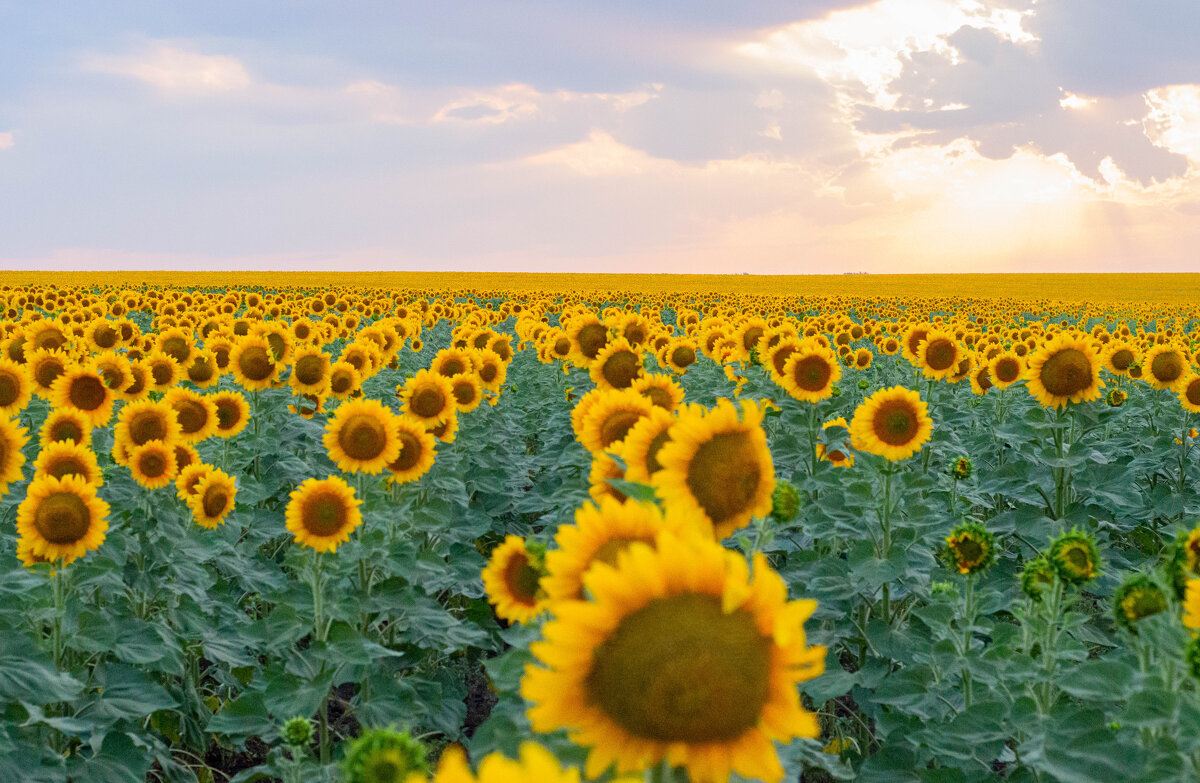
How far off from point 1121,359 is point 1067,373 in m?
2.90

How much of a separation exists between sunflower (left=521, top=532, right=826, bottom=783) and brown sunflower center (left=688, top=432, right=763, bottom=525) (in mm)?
992

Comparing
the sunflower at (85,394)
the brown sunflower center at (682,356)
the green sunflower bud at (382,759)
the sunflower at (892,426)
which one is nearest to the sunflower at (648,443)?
the green sunflower bud at (382,759)

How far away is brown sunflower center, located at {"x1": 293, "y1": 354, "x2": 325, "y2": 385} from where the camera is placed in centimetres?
832

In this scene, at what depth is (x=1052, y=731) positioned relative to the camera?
9.09 ft

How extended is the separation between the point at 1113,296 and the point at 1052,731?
2766 inches

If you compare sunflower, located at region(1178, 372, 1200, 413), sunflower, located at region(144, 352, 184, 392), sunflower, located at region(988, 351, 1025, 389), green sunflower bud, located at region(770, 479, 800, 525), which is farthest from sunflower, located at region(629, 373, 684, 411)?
sunflower, located at region(1178, 372, 1200, 413)

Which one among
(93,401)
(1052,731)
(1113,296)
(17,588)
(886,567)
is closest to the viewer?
(1052,731)

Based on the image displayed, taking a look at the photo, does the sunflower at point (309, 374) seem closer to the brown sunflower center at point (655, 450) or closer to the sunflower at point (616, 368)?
the sunflower at point (616, 368)

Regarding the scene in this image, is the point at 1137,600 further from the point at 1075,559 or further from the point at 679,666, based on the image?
the point at 679,666

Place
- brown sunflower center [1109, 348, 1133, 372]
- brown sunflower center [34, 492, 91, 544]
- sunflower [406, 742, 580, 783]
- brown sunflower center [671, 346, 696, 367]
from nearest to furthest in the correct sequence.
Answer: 1. sunflower [406, 742, 580, 783]
2. brown sunflower center [34, 492, 91, 544]
3. brown sunflower center [1109, 348, 1133, 372]
4. brown sunflower center [671, 346, 696, 367]

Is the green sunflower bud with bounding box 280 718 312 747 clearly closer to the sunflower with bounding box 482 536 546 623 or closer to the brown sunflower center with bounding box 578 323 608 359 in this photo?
the sunflower with bounding box 482 536 546 623

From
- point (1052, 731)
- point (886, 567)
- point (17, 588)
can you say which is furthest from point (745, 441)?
point (17, 588)

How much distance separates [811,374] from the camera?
680 centimetres

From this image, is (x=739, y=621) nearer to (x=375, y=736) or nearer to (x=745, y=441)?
(x=375, y=736)
